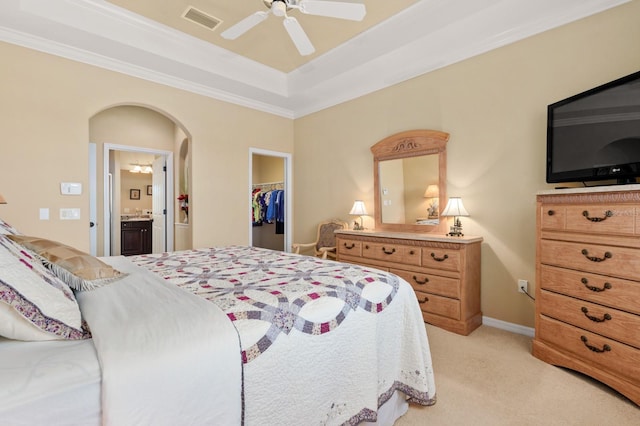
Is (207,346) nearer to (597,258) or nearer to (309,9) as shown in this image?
(597,258)

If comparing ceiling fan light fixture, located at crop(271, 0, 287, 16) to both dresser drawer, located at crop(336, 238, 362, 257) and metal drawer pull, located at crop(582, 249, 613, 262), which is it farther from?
metal drawer pull, located at crop(582, 249, 613, 262)

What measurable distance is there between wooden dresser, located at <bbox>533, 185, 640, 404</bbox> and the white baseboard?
47cm

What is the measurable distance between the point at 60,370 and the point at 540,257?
2697 mm

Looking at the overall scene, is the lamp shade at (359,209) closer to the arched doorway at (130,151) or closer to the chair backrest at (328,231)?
the chair backrest at (328,231)

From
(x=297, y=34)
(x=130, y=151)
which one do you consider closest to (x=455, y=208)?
(x=297, y=34)

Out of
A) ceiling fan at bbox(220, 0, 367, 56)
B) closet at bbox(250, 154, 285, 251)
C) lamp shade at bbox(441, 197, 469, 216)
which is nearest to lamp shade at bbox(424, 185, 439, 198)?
lamp shade at bbox(441, 197, 469, 216)

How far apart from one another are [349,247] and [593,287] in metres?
2.22

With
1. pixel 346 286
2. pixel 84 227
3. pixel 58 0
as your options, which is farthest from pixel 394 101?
pixel 84 227

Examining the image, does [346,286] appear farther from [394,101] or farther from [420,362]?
[394,101]

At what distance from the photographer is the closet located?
550 centimetres

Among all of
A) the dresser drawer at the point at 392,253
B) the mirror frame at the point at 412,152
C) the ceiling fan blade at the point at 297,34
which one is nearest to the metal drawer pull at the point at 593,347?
the dresser drawer at the point at 392,253

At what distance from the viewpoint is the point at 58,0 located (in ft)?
8.71

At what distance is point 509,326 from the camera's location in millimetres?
2832

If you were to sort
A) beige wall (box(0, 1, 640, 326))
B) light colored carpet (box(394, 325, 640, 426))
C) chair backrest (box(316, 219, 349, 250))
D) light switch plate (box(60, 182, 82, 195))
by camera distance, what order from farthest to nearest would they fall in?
chair backrest (box(316, 219, 349, 250)) → light switch plate (box(60, 182, 82, 195)) → beige wall (box(0, 1, 640, 326)) → light colored carpet (box(394, 325, 640, 426))
